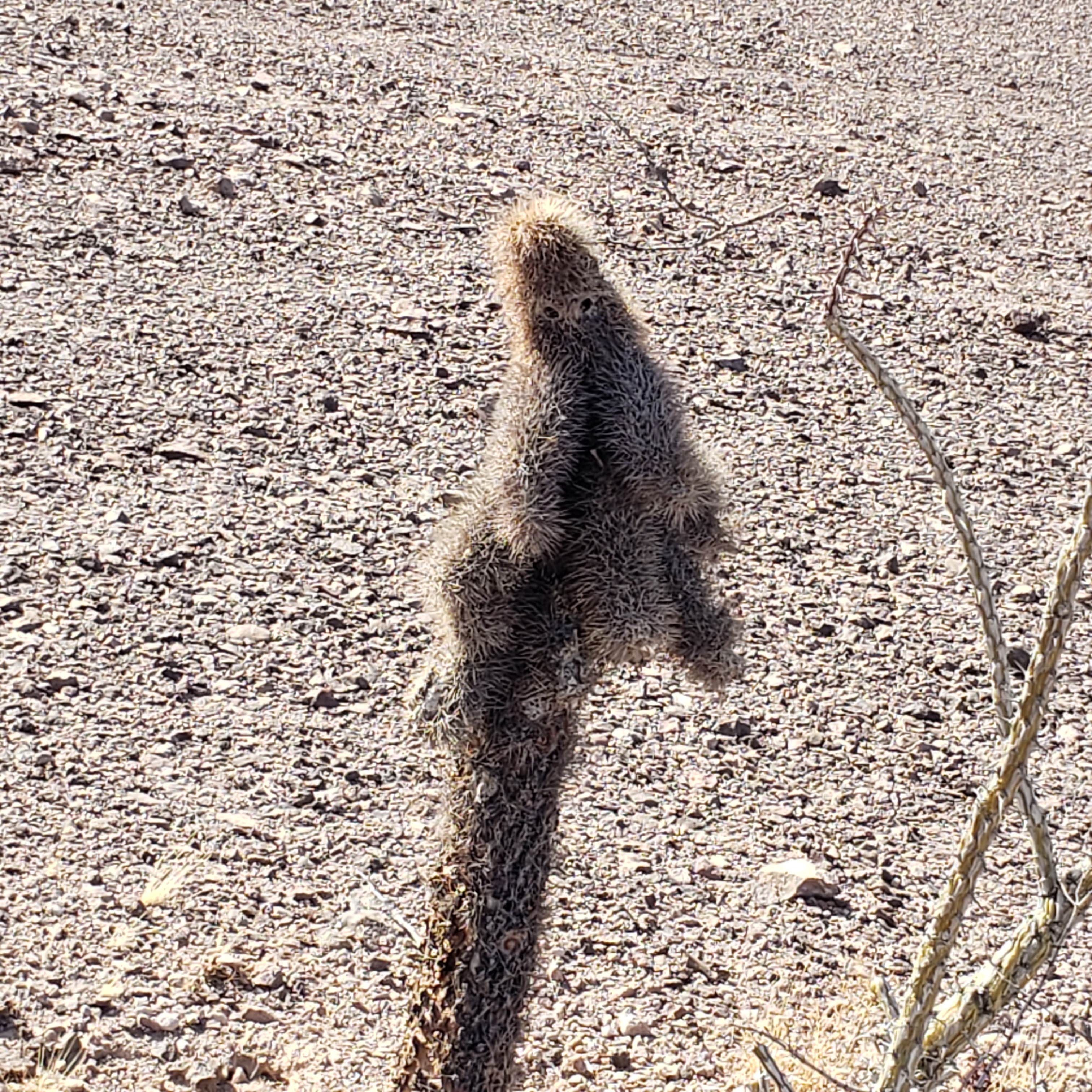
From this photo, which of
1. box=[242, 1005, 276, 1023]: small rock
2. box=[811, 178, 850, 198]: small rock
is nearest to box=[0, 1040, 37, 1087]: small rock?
box=[242, 1005, 276, 1023]: small rock

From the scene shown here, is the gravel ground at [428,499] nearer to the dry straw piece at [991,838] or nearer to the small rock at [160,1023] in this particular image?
the small rock at [160,1023]

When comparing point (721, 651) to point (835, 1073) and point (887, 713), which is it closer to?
point (835, 1073)

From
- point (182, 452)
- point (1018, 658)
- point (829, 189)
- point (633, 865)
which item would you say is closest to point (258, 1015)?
point (633, 865)

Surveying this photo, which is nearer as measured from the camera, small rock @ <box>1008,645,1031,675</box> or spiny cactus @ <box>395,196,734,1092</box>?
spiny cactus @ <box>395,196,734,1092</box>

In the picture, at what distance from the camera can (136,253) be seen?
6301 millimetres

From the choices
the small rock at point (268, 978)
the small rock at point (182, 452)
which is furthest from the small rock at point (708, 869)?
the small rock at point (182, 452)

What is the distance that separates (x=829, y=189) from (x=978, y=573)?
5866mm

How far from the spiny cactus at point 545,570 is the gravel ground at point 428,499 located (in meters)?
0.23

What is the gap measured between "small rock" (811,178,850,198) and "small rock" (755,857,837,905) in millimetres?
4294

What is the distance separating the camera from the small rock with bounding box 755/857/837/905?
3.96 metres

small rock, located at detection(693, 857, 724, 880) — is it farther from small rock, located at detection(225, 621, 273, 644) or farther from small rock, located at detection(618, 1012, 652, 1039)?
small rock, located at detection(225, 621, 273, 644)

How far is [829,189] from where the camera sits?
24.6 feet

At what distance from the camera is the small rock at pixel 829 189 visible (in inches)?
295

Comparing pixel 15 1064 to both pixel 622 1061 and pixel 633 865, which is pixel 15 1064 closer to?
pixel 622 1061
